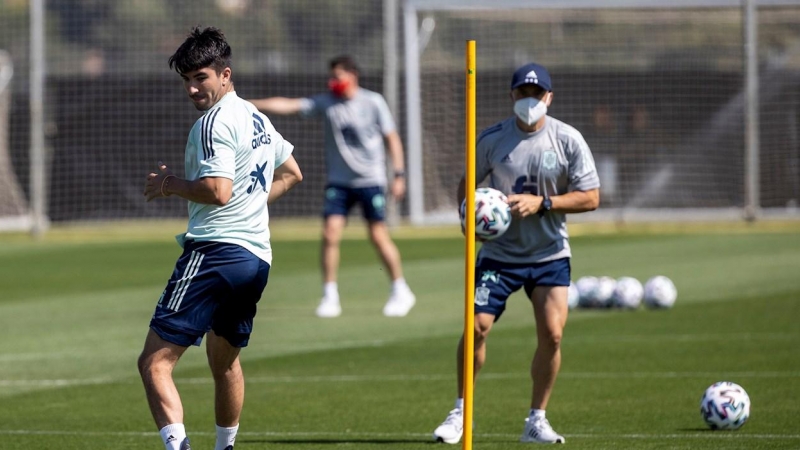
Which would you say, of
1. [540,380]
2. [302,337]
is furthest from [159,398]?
[302,337]

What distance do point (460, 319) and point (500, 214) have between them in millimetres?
6128

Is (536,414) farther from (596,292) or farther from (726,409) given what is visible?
(596,292)

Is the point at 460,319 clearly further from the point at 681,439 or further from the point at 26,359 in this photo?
the point at 681,439

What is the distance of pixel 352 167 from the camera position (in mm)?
14719

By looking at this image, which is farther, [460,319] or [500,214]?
[460,319]

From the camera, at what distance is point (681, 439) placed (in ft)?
27.1

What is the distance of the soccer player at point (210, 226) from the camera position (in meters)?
6.60

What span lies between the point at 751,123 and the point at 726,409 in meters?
18.3

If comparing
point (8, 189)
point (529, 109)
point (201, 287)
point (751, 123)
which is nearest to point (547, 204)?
point (529, 109)

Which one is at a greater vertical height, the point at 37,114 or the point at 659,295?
the point at 37,114

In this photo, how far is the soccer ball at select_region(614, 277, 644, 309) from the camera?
1500 cm

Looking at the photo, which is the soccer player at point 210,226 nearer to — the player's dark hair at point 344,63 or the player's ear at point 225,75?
the player's ear at point 225,75

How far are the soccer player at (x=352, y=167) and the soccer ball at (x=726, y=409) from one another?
20.6 feet

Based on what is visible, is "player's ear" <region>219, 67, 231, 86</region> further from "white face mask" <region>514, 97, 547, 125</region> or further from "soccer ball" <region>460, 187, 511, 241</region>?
"white face mask" <region>514, 97, 547, 125</region>
